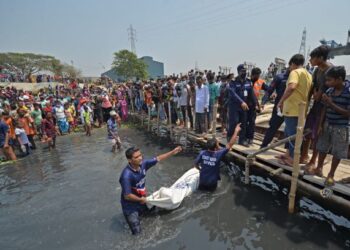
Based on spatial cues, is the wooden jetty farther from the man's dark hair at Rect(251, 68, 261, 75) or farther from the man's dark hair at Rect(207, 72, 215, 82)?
the man's dark hair at Rect(207, 72, 215, 82)

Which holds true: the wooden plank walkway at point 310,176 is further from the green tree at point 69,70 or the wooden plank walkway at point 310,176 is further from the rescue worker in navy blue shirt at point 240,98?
the green tree at point 69,70

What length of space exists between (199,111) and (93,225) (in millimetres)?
5042

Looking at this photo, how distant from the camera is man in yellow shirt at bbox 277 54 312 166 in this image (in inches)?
179

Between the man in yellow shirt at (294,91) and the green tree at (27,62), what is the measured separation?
4781cm

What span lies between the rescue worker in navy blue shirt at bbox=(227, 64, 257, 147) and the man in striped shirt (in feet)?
7.58

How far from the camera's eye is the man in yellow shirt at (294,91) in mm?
4535

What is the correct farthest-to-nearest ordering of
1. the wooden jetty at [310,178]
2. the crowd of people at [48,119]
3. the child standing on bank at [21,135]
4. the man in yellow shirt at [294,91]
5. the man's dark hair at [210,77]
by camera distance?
the child standing on bank at [21,135], the crowd of people at [48,119], the man's dark hair at [210,77], the man in yellow shirt at [294,91], the wooden jetty at [310,178]

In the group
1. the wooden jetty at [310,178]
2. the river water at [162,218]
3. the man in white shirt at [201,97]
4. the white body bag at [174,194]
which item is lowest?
the river water at [162,218]

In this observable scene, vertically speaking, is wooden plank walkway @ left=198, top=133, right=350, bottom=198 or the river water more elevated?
wooden plank walkway @ left=198, top=133, right=350, bottom=198

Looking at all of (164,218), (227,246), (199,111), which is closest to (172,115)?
(199,111)

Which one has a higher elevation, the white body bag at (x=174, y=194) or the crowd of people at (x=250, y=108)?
the crowd of people at (x=250, y=108)

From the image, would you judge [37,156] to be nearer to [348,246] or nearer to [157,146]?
[157,146]

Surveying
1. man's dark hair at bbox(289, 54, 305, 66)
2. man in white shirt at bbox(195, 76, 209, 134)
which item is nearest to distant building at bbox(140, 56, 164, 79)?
man in white shirt at bbox(195, 76, 209, 134)

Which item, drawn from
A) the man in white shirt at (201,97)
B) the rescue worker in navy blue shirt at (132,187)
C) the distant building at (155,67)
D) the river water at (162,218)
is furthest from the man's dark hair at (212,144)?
the distant building at (155,67)
